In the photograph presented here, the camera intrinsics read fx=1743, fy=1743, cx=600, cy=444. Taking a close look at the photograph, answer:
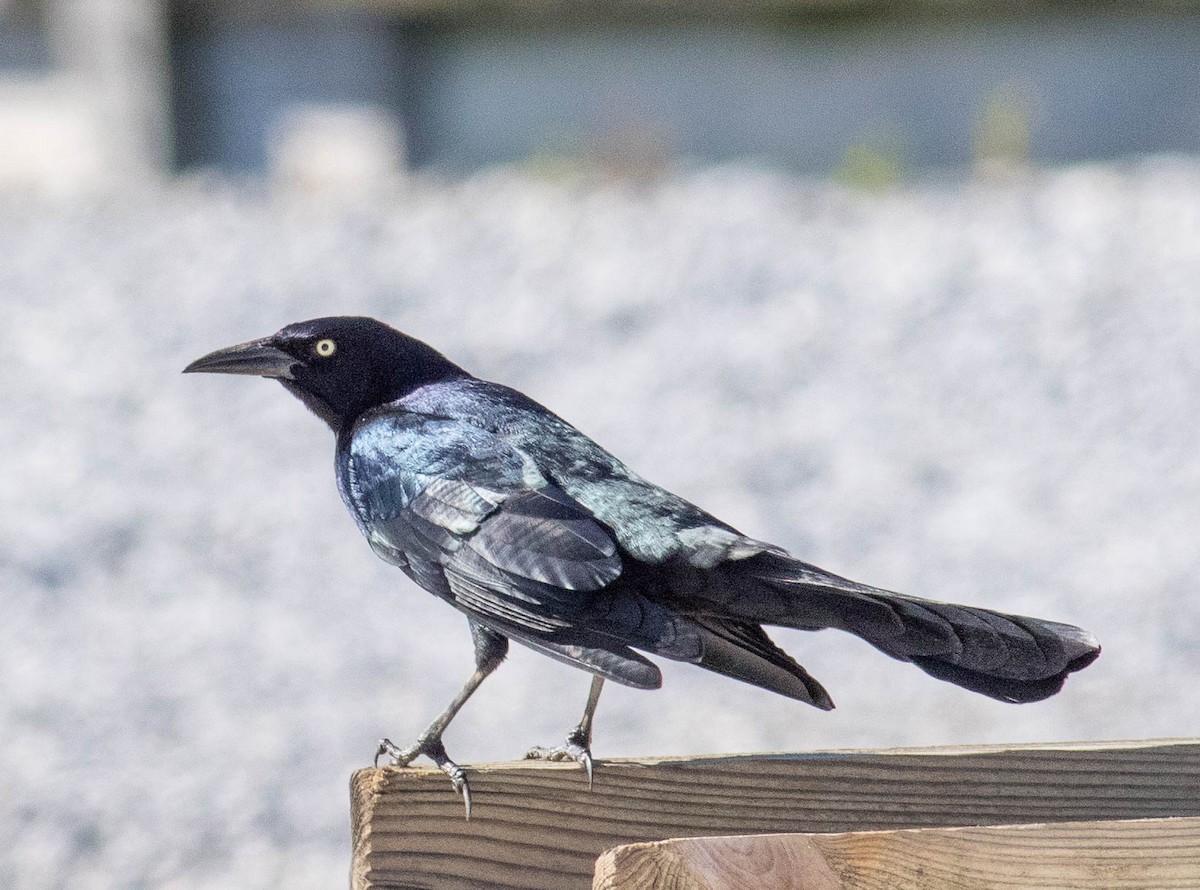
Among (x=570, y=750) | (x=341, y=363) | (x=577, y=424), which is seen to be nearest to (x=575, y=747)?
(x=570, y=750)

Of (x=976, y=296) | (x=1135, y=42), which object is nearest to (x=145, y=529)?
(x=976, y=296)

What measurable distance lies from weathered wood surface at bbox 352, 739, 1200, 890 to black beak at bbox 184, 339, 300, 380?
107cm

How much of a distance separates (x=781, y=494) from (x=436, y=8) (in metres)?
5.84

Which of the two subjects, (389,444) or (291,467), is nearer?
(389,444)

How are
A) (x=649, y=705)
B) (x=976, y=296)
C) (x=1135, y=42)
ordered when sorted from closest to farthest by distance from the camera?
(x=649, y=705) < (x=976, y=296) < (x=1135, y=42)

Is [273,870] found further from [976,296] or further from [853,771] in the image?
[976,296]

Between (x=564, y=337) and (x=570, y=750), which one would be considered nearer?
(x=570, y=750)

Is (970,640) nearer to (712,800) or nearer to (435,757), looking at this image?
(712,800)

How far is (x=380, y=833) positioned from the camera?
213 centimetres

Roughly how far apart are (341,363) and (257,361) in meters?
0.15

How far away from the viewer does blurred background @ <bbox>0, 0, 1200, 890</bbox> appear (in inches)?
248

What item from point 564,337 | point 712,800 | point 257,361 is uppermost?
point 564,337

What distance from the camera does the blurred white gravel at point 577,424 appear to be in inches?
241

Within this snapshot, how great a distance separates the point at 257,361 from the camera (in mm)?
3088
